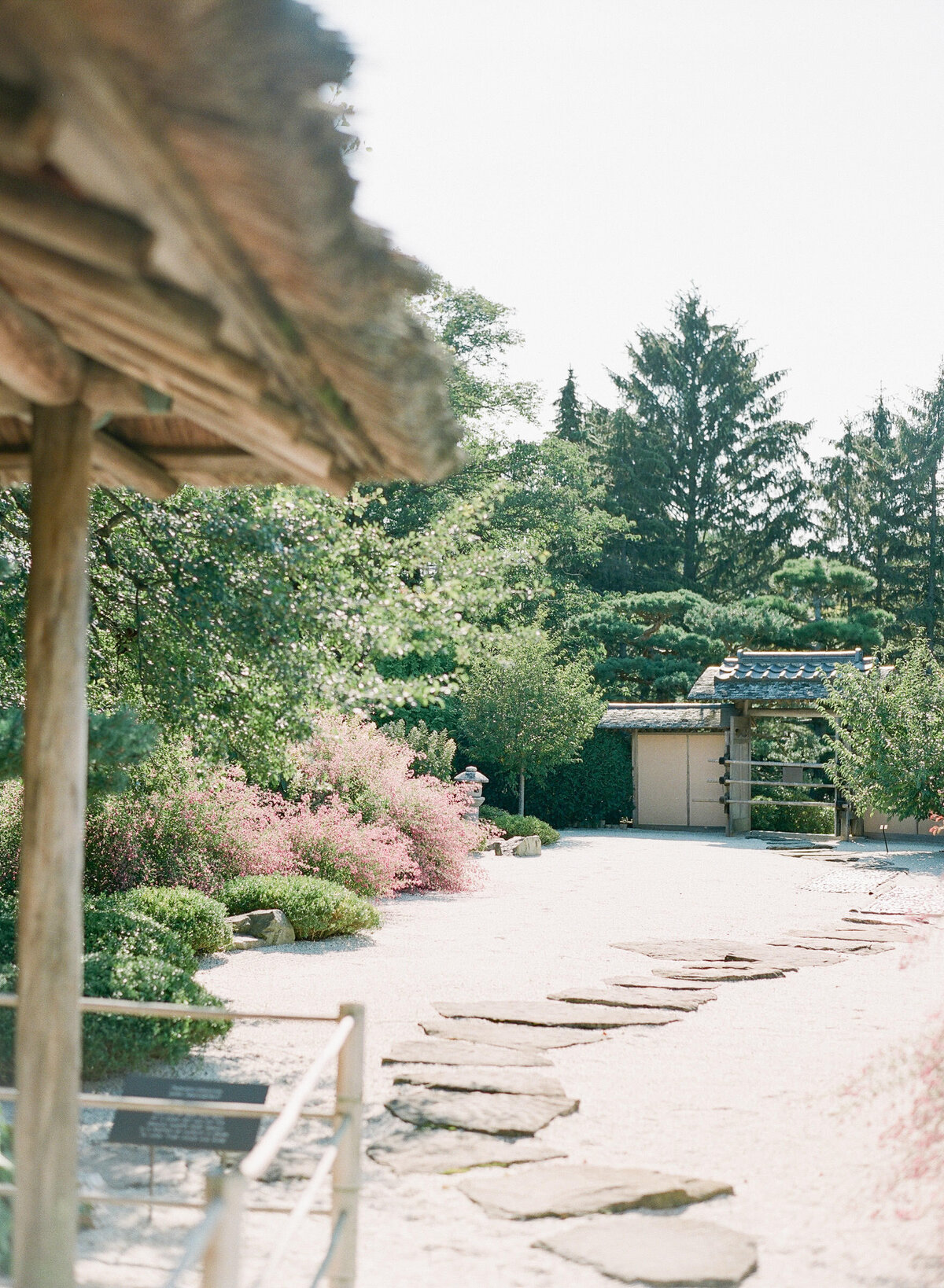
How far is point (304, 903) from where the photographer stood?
9.35m

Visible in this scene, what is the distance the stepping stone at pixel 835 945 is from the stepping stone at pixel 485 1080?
435 cm

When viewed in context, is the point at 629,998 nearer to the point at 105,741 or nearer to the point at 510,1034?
the point at 510,1034

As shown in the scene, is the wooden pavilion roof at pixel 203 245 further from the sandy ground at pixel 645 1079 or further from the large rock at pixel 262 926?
the large rock at pixel 262 926

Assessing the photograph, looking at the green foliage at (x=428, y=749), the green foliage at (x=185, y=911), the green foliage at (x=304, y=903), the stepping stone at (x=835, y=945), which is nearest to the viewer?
the green foliage at (x=185, y=911)

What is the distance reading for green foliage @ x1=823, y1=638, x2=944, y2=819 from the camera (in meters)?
16.0

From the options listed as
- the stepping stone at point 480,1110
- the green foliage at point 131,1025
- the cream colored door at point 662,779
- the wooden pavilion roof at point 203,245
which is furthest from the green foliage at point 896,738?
the wooden pavilion roof at point 203,245

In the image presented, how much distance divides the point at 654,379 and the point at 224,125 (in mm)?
38319

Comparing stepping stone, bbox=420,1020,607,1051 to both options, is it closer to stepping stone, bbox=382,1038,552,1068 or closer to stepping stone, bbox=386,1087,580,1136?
stepping stone, bbox=382,1038,552,1068

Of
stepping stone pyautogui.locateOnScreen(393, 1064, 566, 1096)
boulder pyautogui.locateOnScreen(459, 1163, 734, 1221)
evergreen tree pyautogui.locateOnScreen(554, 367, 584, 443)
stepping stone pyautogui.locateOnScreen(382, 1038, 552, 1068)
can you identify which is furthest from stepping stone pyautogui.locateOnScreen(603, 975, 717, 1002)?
evergreen tree pyautogui.locateOnScreen(554, 367, 584, 443)

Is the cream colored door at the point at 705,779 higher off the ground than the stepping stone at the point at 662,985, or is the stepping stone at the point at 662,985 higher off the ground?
the cream colored door at the point at 705,779

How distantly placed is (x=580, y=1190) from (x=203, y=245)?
3624 mm

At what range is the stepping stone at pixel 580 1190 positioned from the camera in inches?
154

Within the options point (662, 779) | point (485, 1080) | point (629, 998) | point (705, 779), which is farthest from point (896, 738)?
point (485, 1080)

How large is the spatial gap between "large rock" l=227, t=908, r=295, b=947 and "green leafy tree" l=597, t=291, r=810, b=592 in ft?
90.6
